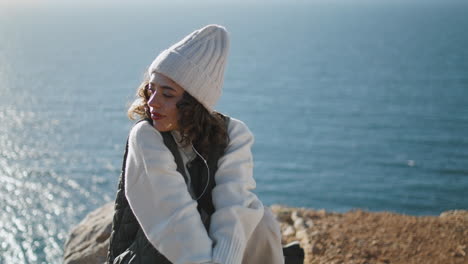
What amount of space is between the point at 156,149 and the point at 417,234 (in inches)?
140

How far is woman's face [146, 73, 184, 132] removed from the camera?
3340 mm

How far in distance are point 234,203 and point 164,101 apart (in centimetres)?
66

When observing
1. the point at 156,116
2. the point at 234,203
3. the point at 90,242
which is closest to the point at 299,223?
the point at 90,242

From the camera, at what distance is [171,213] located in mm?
3174

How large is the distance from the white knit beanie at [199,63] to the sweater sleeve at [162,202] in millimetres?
322

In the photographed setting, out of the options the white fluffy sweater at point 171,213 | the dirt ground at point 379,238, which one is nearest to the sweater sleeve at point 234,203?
the white fluffy sweater at point 171,213

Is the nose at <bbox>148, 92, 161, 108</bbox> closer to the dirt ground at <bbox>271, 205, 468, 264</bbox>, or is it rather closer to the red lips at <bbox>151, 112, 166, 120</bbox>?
the red lips at <bbox>151, 112, 166, 120</bbox>

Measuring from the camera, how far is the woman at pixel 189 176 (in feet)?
10.4

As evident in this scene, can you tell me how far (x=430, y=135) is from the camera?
49.9 metres

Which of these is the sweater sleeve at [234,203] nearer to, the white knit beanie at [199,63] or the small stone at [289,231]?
the white knit beanie at [199,63]

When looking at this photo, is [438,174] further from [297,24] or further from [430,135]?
[297,24]

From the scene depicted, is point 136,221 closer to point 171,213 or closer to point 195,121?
point 171,213

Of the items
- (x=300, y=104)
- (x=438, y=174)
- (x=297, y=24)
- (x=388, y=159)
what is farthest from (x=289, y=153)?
(x=297, y=24)

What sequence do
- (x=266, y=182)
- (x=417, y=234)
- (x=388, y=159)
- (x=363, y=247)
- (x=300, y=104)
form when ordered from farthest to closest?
(x=300, y=104)
(x=388, y=159)
(x=266, y=182)
(x=417, y=234)
(x=363, y=247)
